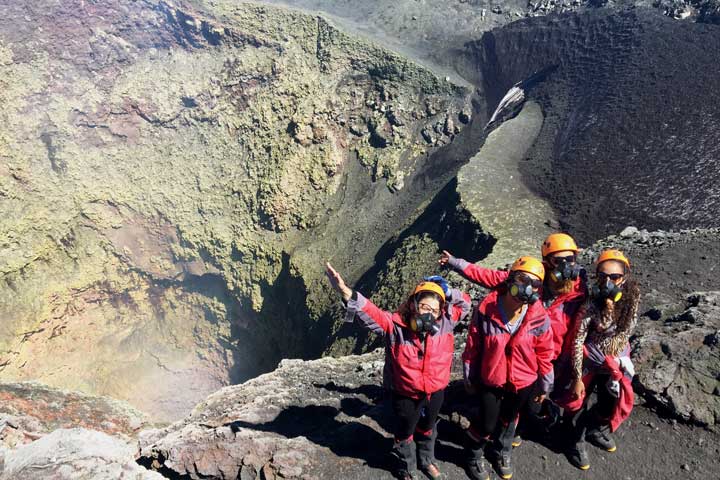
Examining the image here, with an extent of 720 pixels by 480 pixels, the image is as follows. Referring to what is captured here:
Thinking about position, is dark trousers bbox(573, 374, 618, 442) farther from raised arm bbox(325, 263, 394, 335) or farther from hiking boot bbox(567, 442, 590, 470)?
raised arm bbox(325, 263, 394, 335)

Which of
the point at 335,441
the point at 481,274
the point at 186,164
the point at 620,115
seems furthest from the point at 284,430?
the point at 186,164

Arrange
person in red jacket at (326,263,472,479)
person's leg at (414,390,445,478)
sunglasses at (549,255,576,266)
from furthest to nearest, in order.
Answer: person's leg at (414,390,445,478), sunglasses at (549,255,576,266), person in red jacket at (326,263,472,479)

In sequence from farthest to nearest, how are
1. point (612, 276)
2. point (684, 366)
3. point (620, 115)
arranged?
point (620, 115)
point (684, 366)
point (612, 276)

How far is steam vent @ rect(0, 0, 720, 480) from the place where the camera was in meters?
17.0

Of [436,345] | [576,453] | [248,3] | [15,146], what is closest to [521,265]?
[436,345]

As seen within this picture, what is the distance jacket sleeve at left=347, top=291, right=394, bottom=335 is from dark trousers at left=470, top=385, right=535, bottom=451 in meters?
1.17

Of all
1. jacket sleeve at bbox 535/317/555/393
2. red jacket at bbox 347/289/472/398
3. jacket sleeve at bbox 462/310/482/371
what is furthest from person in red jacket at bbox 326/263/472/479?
jacket sleeve at bbox 535/317/555/393

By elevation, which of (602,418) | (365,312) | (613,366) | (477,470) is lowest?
(477,470)

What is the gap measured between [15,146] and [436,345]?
2918cm

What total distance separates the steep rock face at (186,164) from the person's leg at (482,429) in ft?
60.4

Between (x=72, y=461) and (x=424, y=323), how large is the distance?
509 centimetres

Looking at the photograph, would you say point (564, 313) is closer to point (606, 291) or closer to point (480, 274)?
point (606, 291)

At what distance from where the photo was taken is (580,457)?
5.05 meters

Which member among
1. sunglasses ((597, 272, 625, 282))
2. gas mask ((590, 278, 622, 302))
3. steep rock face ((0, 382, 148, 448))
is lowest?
steep rock face ((0, 382, 148, 448))
